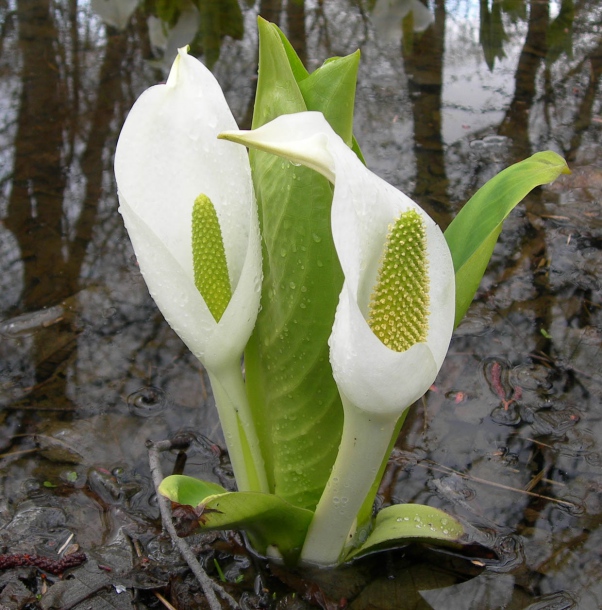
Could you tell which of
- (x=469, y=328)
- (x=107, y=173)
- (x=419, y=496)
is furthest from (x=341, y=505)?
(x=107, y=173)

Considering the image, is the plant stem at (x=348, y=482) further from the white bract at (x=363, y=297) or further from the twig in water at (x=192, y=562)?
the twig in water at (x=192, y=562)

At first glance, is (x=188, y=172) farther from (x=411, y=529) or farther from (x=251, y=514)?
(x=411, y=529)

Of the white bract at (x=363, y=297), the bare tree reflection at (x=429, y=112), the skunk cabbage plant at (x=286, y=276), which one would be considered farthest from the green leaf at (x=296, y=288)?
the bare tree reflection at (x=429, y=112)

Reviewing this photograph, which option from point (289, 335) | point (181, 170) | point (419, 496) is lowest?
point (419, 496)

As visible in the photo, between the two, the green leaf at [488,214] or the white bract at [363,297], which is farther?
the green leaf at [488,214]

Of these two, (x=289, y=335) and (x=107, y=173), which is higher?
(x=107, y=173)

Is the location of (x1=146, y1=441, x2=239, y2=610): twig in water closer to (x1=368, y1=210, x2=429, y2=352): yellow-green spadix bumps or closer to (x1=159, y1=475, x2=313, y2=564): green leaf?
(x1=159, y1=475, x2=313, y2=564): green leaf

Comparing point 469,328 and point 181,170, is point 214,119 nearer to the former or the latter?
point 181,170
